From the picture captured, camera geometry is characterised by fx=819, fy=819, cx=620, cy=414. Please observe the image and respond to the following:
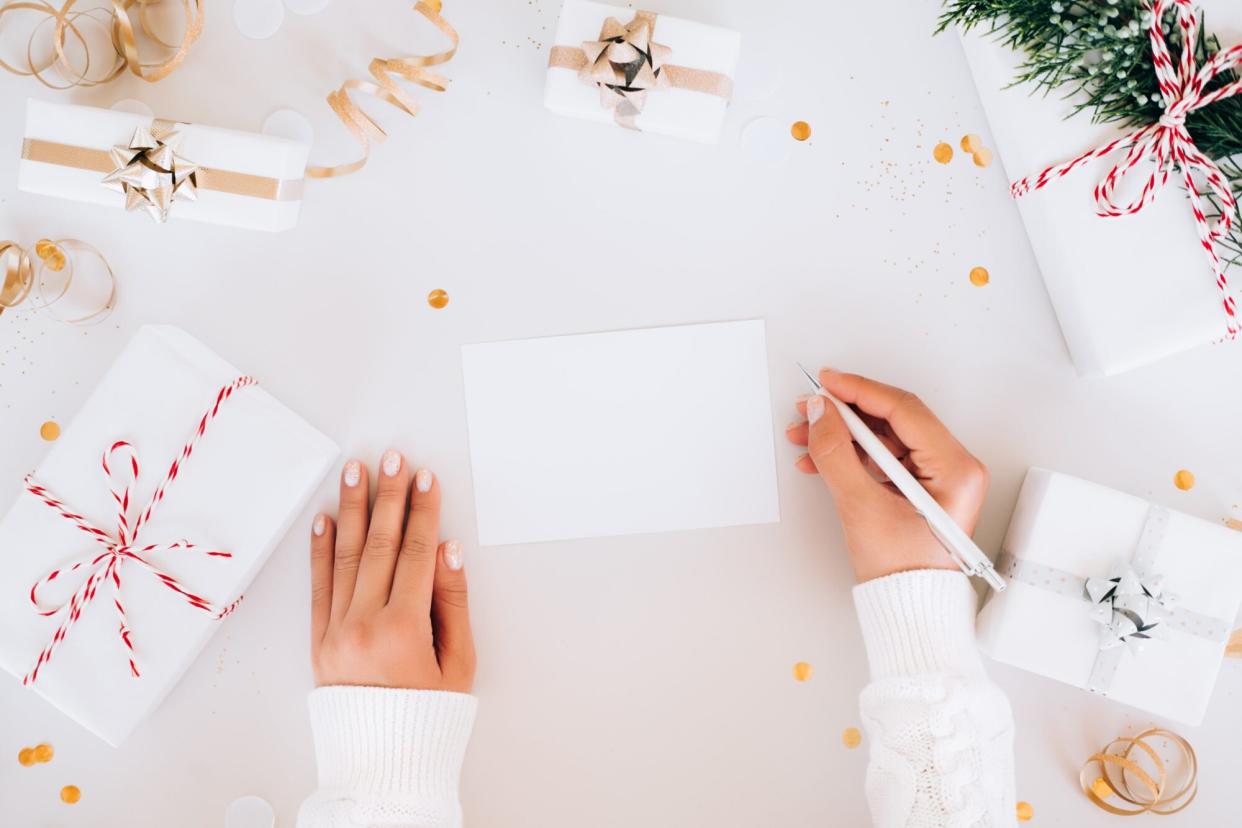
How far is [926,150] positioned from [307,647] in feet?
2.95

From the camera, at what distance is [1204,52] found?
78 cm

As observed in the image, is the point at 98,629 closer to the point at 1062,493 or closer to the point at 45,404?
the point at 45,404


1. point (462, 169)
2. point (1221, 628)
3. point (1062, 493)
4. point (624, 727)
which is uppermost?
point (462, 169)

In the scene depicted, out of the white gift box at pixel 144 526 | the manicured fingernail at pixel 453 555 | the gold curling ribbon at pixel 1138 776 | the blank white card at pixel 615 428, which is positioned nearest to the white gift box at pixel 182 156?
the white gift box at pixel 144 526

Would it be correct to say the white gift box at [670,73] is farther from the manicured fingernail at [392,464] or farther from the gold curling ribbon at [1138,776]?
the gold curling ribbon at [1138,776]

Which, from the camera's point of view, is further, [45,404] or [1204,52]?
[45,404]

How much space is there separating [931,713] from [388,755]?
1.81 feet

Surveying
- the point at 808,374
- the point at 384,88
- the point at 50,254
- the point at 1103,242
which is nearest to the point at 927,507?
the point at 808,374

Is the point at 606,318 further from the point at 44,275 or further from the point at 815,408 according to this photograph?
the point at 44,275

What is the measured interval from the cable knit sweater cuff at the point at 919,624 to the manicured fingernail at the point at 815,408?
18cm

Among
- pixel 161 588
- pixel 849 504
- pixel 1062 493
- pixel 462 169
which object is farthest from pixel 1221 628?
pixel 161 588

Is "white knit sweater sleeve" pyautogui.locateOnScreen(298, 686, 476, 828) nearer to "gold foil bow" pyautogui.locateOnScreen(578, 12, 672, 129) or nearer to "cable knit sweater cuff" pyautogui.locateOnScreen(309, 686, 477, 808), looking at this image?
"cable knit sweater cuff" pyautogui.locateOnScreen(309, 686, 477, 808)

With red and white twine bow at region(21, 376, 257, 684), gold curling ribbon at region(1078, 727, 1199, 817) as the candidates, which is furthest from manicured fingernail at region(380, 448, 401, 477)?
gold curling ribbon at region(1078, 727, 1199, 817)

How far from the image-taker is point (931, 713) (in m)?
0.81
